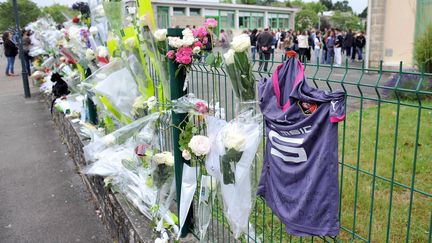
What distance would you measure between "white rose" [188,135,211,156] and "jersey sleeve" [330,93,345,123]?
0.89 metres

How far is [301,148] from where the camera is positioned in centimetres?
166

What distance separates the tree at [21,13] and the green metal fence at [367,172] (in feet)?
165

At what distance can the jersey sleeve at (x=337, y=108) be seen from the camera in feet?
5.03

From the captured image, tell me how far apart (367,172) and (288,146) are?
0.37m

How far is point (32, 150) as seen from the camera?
250 inches

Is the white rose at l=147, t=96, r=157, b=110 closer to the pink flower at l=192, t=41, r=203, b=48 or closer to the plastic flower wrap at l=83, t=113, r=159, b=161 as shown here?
the plastic flower wrap at l=83, t=113, r=159, b=161

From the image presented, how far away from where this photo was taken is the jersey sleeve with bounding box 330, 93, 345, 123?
153 centimetres

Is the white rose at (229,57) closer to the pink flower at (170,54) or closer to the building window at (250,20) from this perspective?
the pink flower at (170,54)

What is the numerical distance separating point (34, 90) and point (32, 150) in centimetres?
629

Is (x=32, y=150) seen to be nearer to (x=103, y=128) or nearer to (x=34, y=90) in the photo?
(x=103, y=128)

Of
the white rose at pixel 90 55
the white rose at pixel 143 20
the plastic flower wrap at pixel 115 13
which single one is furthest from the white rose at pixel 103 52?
the white rose at pixel 143 20

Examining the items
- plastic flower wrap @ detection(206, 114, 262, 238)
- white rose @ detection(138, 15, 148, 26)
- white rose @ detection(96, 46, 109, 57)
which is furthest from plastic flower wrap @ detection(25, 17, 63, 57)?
plastic flower wrap @ detection(206, 114, 262, 238)

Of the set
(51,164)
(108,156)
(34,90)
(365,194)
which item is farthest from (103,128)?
(34,90)

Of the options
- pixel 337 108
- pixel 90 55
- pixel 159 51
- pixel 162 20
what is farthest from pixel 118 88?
pixel 162 20
